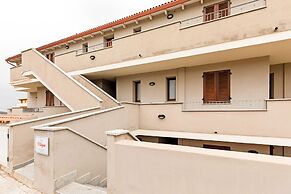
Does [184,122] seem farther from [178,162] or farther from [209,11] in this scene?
[209,11]

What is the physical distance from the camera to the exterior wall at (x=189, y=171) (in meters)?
2.74

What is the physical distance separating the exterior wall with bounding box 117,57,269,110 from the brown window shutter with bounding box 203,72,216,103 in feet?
0.68

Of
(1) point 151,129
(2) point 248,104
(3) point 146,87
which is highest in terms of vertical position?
(3) point 146,87

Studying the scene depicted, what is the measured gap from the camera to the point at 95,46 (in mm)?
15125

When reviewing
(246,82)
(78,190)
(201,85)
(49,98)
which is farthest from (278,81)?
(49,98)

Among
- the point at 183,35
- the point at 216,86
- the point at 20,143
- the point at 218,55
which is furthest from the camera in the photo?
the point at 216,86

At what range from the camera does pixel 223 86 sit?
979 cm

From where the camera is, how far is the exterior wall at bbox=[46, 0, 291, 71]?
6957 mm

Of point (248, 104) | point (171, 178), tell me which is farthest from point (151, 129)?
point (171, 178)

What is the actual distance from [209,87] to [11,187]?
927cm

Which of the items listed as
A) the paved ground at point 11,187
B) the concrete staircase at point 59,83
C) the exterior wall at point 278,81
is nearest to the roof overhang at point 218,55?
the exterior wall at point 278,81

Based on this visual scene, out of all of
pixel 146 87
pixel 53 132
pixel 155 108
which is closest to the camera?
pixel 53 132

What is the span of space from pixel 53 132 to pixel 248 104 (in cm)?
828

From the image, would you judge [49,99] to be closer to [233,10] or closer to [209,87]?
[209,87]
